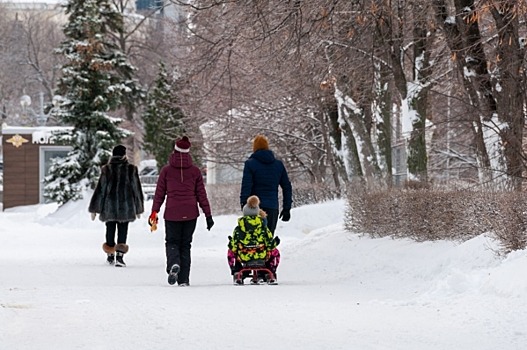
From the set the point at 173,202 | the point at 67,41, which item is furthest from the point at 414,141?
the point at 67,41

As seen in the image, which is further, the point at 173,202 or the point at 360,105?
the point at 360,105

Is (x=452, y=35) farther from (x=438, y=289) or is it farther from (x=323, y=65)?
(x=438, y=289)

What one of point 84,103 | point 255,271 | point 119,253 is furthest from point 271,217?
point 84,103

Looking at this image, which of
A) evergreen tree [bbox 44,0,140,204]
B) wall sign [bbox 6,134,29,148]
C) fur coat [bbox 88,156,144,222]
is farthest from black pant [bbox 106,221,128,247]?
→ wall sign [bbox 6,134,29,148]

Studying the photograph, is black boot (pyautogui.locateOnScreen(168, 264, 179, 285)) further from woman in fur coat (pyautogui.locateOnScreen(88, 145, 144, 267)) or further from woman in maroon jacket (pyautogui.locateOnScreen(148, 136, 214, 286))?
woman in fur coat (pyautogui.locateOnScreen(88, 145, 144, 267))

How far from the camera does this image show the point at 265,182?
14477mm

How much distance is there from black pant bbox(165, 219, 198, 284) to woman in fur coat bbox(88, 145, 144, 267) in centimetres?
429

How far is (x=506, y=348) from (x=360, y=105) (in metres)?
19.0

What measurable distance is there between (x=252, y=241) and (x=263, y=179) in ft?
3.37

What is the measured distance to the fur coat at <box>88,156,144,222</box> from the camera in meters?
18.4

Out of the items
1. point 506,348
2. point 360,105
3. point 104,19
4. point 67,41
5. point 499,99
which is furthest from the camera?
point 104,19

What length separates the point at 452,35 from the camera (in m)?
18.1

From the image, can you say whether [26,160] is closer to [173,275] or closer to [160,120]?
[160,120]

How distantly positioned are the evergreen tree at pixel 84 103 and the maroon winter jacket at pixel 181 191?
80.7 ft
